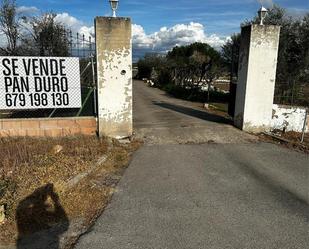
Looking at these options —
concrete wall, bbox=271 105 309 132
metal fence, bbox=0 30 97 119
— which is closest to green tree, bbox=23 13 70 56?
metal fence, bbox=0 30 97 119

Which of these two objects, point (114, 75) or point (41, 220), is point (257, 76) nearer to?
point (114, 75)

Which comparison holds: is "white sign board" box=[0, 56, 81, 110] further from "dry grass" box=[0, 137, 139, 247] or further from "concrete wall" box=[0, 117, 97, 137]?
"dry grass" box=[0, 137, 139, 247]

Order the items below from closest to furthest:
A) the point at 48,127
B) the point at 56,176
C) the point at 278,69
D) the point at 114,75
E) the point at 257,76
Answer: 1. the point at 56,176
2. the point at 114,75
3. the point at 48,127
4. the point at 257,76
5. the point at 278,69

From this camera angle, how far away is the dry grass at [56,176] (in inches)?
185

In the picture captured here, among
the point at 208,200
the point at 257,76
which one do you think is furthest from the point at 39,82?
the point at 257,76

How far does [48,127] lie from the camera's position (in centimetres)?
862

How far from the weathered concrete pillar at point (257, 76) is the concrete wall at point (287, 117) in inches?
11.9

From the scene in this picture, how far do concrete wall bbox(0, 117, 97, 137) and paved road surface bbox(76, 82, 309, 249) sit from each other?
180 cm

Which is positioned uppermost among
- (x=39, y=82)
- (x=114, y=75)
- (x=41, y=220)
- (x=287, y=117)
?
(x=114, y=75)

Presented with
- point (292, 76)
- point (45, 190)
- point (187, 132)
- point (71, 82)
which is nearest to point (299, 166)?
point (187, 132)

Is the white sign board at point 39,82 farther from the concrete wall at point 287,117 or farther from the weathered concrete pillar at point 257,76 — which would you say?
the concrete wall at point 287,117

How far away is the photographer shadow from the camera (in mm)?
Answer: 4113

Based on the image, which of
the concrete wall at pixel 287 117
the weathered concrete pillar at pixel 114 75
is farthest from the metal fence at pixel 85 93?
the concrete wall at pixel 287 117

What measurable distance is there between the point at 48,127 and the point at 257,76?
6251 mm
